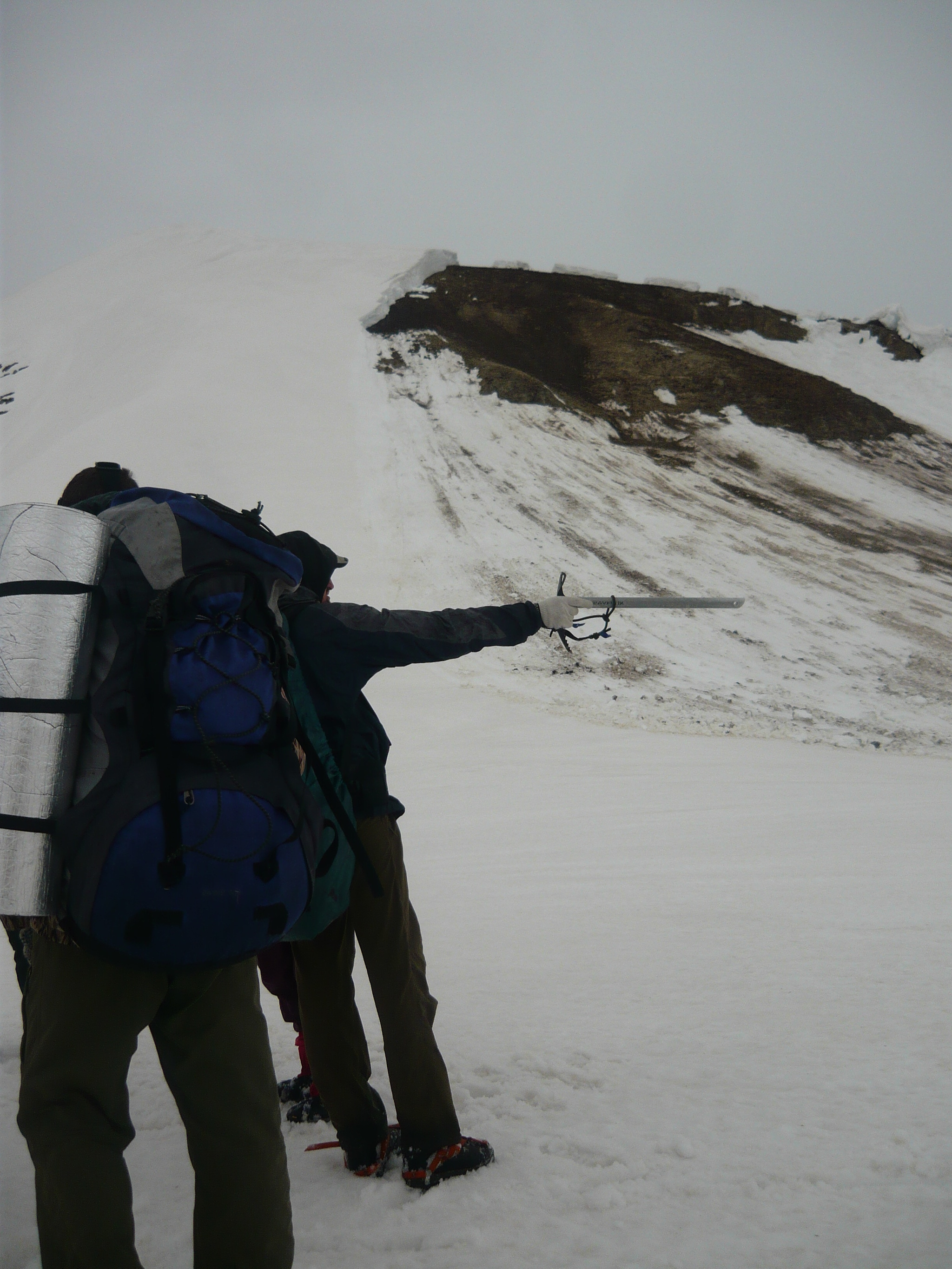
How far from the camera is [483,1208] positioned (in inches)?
80.0

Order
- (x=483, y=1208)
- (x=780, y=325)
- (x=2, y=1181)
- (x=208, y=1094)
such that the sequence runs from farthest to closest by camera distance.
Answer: (x=780, y=325), (x=2, y=1181), (x=483, y=1208), (x=208, y=1094)

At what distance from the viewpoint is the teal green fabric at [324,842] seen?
75.0 inches

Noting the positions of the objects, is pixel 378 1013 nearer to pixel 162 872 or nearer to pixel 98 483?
pixel 162 872

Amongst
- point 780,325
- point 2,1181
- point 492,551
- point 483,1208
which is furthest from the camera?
point 780,325

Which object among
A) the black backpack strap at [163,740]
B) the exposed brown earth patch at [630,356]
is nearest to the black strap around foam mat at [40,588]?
the black backpack strap at [163,740]

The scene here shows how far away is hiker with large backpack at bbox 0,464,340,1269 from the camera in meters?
1.39

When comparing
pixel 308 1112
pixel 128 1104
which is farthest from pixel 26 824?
pixel 308 1112

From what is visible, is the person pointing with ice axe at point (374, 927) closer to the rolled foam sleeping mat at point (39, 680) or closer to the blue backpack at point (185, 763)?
the blue backpack at point (185, 763)

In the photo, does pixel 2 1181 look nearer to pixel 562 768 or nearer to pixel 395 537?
pixel 562 768

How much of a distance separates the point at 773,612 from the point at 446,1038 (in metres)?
10.1

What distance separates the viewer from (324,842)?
74.1 inches

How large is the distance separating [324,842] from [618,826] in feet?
13.1

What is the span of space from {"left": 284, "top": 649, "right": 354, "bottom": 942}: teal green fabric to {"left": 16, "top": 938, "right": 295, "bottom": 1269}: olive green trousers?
28cm

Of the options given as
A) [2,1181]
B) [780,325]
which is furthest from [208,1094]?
[780,325]
